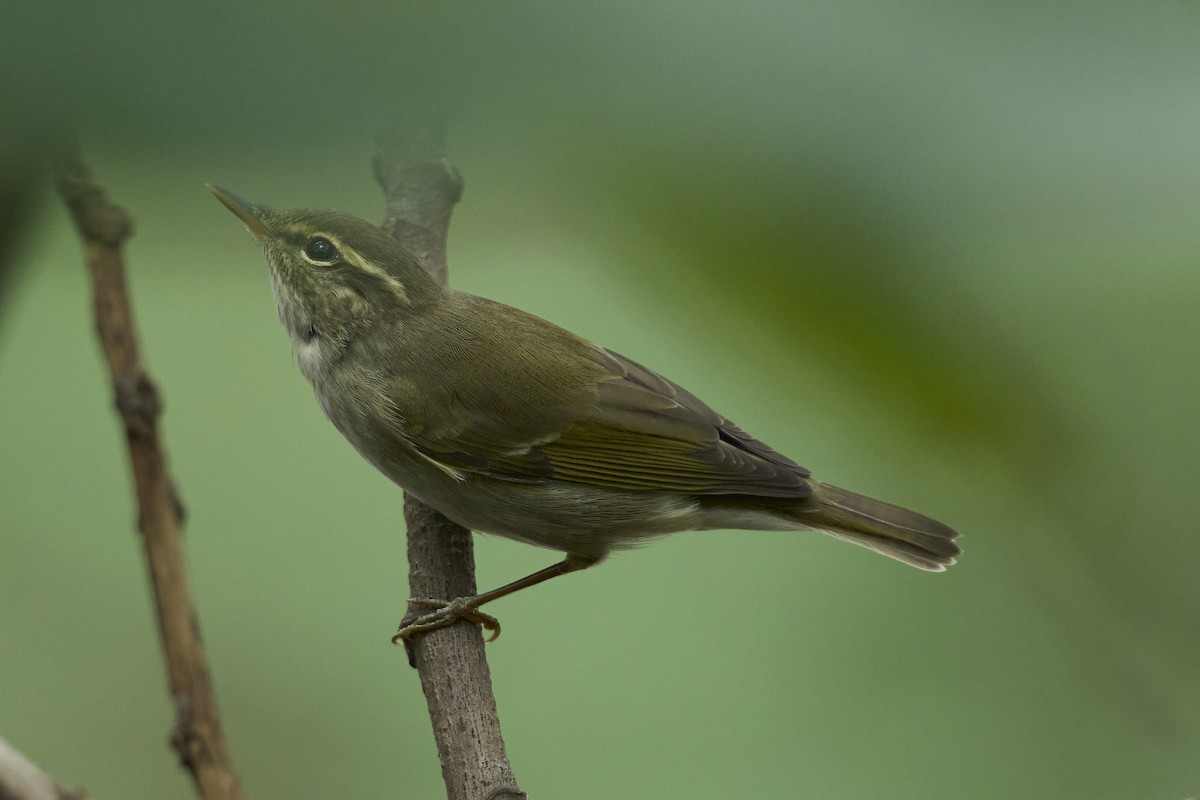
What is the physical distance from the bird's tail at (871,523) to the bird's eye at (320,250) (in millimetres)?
1171

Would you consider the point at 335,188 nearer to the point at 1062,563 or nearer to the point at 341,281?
the point at 1062,563

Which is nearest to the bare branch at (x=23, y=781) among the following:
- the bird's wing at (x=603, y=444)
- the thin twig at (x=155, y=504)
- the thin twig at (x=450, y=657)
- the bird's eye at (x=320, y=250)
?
the thin twig at (x=155, y=504)

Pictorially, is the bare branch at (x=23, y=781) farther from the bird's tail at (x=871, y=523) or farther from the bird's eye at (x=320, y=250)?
the bird's tail at (x=871, y=523)

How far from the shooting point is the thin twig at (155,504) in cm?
52

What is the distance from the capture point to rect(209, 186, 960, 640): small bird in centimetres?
226

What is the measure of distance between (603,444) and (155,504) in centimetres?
179

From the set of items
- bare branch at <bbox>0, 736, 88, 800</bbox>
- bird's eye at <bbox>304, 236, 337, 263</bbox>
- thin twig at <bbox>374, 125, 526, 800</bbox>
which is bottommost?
bare branch at <bbox>0, 736, 88, 800</bbox>

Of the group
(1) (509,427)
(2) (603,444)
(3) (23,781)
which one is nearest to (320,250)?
(1) (509,427)

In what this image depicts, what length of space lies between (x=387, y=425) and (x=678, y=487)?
642 millimetres

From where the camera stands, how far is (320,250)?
85.0 inches

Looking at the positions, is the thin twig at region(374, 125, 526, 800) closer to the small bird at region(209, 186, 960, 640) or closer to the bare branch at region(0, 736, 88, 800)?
the small bird at region(209, 186, 960, 640)

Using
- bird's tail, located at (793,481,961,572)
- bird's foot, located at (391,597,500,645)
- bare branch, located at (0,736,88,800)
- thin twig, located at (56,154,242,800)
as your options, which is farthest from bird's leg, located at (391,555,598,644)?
bare branch, located at (0,736,88,800)

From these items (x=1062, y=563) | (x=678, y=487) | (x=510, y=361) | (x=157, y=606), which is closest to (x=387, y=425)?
(x=510, y=361)

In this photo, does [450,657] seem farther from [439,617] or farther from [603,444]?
[603,444]
